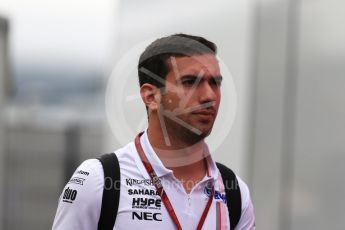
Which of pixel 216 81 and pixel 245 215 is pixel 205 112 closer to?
pixel 216 81

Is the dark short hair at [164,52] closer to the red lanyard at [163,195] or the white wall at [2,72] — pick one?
the red lanyard at [163,195]

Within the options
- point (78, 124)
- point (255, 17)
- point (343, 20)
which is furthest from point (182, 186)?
point (78, 124)

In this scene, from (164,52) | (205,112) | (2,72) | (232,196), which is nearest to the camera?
(205,112)

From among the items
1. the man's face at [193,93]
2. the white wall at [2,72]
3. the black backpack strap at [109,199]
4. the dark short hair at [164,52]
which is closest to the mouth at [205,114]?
the man's face at [193,93]

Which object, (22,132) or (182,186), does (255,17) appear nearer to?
(182,186)

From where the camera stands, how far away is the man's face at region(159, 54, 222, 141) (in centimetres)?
→ 229

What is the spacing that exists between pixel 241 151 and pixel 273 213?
38 cm

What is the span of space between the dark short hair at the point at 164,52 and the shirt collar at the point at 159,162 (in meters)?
0.19

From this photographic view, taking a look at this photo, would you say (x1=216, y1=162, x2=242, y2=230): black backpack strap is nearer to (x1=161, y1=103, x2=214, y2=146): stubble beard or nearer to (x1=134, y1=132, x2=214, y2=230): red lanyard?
(x1=134, y1=132, x2=214, y2=230): red lanyard

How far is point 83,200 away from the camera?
7.84 feet

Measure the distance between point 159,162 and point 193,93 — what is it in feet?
0.85

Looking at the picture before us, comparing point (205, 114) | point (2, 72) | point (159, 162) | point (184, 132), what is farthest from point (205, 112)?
point (2, 72)

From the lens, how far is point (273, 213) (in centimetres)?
433

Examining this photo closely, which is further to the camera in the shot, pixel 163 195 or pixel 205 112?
pixel 163 195
